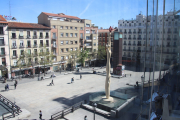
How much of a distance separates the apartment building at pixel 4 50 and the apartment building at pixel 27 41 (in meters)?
0.68

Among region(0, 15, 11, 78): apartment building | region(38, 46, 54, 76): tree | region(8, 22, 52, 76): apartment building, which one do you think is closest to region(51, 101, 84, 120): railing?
region(0, 15, 11, 78): apartment building

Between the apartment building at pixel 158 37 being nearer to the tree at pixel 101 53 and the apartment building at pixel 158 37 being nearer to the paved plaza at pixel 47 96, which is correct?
the paved plaza at pixel 47 96

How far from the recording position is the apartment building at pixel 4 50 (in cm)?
2384

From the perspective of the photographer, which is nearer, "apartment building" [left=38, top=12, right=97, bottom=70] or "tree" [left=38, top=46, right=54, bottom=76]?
"tree" [left=38, top=46, right=54, bottom=76]

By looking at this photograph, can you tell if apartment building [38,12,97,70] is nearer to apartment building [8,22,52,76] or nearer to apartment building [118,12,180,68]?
apartment building [8,22,52,76]

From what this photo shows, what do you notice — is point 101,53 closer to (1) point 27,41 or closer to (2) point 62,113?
(1) point 27,41

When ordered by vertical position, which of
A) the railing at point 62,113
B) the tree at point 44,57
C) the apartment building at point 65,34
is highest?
the apartment building at point 65,34

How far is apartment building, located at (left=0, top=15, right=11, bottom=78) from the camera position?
78.2ft

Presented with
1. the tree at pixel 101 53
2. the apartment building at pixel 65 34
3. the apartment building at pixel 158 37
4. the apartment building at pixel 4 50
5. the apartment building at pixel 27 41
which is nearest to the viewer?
the apartment building at pixel 158 37

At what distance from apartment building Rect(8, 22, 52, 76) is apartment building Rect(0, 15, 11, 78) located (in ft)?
2.23

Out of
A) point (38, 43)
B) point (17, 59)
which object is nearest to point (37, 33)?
point (38, 43)

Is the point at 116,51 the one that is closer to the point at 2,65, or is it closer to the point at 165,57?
the point at 2,65

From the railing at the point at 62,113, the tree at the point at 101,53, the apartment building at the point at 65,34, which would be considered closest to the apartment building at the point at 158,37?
the railing at the point at 62,113

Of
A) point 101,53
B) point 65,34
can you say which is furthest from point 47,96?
point 101,53
